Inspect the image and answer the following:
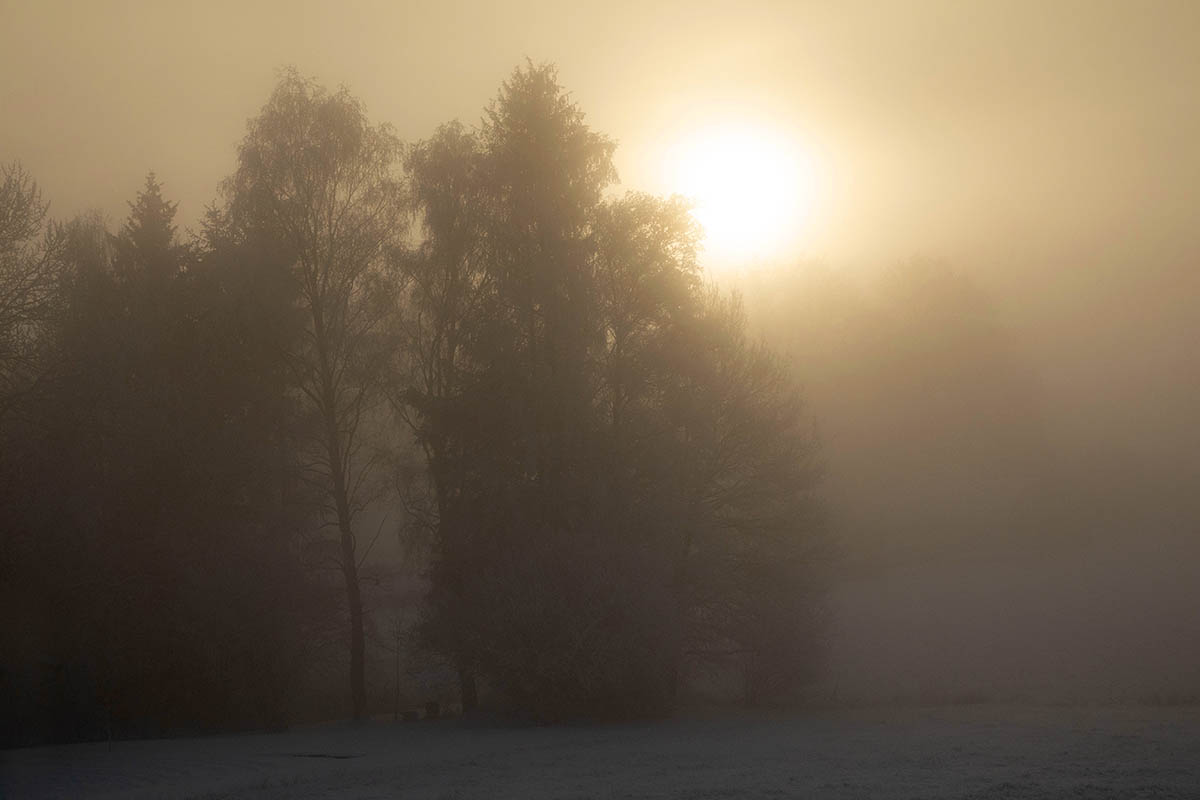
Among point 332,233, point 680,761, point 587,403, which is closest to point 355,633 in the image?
point 587,403

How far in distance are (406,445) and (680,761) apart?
17969 mm

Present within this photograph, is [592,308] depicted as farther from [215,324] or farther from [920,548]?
[920,548]

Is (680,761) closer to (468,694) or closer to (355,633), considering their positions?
(468,694)

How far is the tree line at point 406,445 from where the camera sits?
24172 millimetres

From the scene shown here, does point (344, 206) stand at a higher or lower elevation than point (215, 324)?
higher

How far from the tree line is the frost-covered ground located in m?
2.95

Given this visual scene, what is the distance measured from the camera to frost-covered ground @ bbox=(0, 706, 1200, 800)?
13.6 m

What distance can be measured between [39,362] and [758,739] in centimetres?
1989

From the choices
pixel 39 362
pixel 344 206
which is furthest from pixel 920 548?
pixel 39 362

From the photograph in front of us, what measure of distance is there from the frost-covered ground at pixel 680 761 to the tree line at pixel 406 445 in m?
2.95

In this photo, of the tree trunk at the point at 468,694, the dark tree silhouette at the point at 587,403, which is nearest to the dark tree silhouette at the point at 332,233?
the dark tree silhouette at the point at 587,403

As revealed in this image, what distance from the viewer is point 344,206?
29.3m

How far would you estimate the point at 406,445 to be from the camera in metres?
32.5

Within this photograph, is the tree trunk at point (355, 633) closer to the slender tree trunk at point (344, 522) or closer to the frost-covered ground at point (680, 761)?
the slender tree trunk at point (344, 522)
